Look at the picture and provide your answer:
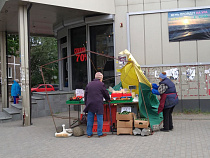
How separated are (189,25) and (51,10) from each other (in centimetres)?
567

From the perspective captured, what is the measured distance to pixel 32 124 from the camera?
30.6ft

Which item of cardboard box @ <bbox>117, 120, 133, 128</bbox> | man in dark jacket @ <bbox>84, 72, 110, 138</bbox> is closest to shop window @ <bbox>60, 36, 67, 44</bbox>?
man in dark jacket @ <bbox>84, 72, 110, 138</bbox>

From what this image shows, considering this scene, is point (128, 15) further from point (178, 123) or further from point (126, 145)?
point (126, 145)

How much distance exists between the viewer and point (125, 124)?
7.07m

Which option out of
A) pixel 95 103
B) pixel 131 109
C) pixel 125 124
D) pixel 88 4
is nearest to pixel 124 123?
pixel 125 124

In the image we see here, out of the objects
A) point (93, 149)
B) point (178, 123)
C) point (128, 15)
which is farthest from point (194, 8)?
point (93, 149)

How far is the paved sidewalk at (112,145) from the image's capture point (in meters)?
5.39

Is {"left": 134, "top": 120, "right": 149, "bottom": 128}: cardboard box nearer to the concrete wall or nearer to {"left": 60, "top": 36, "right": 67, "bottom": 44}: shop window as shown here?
the concrete wall

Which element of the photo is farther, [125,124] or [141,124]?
[125,124]

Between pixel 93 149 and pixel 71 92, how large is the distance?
672 centimetres

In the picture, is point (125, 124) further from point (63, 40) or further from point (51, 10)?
point (63, 40)

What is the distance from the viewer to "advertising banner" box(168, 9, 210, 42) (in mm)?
10039

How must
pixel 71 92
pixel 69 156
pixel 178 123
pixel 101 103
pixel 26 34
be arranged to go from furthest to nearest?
pixel 71 92
pixel 26 34
pixel 178 123
pixel 101 103
pixel 69 156

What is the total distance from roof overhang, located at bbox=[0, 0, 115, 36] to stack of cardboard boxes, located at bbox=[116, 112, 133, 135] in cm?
496
